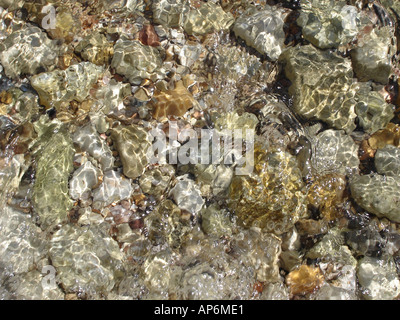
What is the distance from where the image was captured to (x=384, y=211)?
14.4 feet

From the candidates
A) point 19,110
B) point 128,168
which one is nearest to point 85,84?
point 19,110

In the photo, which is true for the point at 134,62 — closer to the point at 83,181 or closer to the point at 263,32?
the point at 83,181

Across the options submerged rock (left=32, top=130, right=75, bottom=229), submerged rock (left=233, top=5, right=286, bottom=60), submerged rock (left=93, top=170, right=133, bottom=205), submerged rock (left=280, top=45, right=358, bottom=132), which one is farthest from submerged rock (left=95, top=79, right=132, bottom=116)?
submerged rock (left=280, top=45, right=358, bottom=132)

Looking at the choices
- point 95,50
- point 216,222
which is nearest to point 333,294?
point 216,222

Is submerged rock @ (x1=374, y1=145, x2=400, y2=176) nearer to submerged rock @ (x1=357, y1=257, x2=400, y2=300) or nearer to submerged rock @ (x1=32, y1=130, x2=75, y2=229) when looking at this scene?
submerged rock @ (x1=357, y1=257, x2=400, y2=300)

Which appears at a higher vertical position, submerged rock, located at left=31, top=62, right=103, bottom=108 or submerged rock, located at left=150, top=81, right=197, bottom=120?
submerged rock, located at left=31, top=62, right=103, bottom=108

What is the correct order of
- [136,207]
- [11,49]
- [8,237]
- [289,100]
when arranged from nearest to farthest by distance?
[8,237]
[136,207]
[11,49]
[289,100]

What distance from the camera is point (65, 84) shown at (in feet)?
14.7

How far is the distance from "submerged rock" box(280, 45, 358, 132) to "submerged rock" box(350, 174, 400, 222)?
0.75 meters

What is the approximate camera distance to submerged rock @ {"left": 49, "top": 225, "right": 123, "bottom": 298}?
12.1 feet

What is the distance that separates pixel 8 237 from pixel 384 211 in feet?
13.7

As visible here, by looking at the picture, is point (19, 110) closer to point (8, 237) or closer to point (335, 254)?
point (8, 237)

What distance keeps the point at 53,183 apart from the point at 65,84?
1271 mm

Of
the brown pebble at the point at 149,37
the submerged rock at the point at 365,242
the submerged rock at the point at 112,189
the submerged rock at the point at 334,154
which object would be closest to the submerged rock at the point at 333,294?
the submerged rock at the point at 365,242
